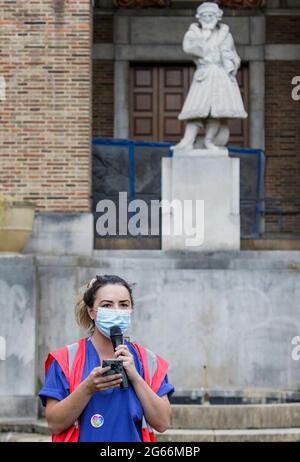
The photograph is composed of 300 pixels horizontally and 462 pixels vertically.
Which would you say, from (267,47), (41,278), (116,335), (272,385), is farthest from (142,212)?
(116,335)

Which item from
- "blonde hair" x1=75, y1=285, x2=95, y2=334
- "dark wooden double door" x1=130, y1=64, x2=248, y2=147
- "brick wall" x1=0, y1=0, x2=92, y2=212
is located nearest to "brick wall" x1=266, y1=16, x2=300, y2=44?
"dark wooden double door" x1=130, y1=64, x2=248, y2=147

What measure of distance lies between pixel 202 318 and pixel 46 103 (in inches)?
147

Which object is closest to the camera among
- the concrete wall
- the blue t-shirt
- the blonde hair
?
the blue t-shirt

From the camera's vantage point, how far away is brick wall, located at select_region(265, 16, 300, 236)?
20.0m

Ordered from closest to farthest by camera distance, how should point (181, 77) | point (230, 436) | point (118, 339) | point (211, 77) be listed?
point (118, 339), point (230, 436), point (211, 77), point (181, 77)

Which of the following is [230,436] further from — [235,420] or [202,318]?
[202,318]

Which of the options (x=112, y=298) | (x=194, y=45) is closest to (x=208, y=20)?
(x=194, y=45)

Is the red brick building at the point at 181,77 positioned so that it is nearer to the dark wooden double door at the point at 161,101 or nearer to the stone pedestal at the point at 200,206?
the dark wooden double door at the point at 161,101

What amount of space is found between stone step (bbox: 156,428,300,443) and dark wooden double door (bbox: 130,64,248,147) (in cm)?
893

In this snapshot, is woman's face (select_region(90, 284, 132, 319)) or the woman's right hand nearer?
the woman's right hand

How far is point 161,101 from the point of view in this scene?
805 inches

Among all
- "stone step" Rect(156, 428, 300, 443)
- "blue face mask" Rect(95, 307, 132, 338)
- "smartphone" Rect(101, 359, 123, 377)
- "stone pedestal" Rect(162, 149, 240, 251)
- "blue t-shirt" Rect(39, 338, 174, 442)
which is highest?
"stone pedestal" Rect(162, 149, 240, 251)

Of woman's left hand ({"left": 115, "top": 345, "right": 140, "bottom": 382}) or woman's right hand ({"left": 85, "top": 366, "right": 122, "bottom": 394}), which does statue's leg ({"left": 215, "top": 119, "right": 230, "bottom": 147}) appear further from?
woman's right hand ({"left": 85, "top": 366, "right": 122, "bottom": 394})

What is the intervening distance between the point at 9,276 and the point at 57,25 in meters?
3.73
